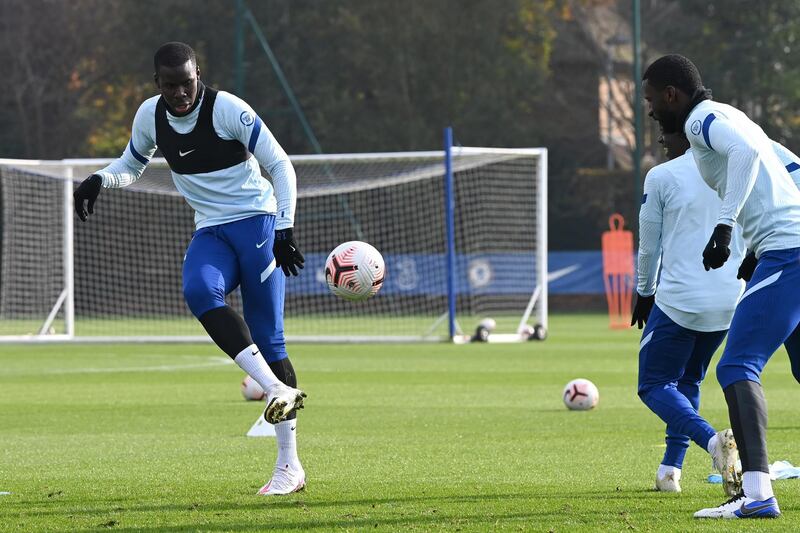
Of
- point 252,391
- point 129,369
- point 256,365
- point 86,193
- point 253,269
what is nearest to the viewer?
point 256,365

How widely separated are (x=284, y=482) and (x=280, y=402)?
2.12 feet

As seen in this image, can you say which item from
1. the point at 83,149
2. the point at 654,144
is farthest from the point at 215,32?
the point at 654,144

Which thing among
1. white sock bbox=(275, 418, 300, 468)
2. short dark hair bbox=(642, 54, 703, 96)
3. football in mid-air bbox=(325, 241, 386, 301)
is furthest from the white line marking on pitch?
short dark hair bbox=(642, 54, 703, 96)

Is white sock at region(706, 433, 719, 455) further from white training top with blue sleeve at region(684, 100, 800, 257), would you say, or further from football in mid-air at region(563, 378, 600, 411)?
football in mid-air at region(563, 378, 600, 411)

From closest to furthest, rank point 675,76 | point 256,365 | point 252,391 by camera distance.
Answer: point 675,76 → point 256,365 → point 252,391

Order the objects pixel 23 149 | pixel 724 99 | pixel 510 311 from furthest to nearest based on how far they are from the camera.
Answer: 1. pixel 23 149
2. pixel 724 99
3. pixel 510 311

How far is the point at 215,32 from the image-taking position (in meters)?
48.9

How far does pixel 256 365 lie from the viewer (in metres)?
7.57

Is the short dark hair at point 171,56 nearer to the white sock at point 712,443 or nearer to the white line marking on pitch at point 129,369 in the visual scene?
the white sock at point 712,443

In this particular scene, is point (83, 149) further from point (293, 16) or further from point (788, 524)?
point (788, 524)

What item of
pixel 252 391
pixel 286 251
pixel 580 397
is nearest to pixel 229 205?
pixel 286 251

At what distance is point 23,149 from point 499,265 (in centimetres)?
2305

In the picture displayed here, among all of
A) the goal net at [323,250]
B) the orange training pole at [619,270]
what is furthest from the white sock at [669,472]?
the orange training pole at [619,270]

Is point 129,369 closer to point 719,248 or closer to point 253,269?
point 253,269
